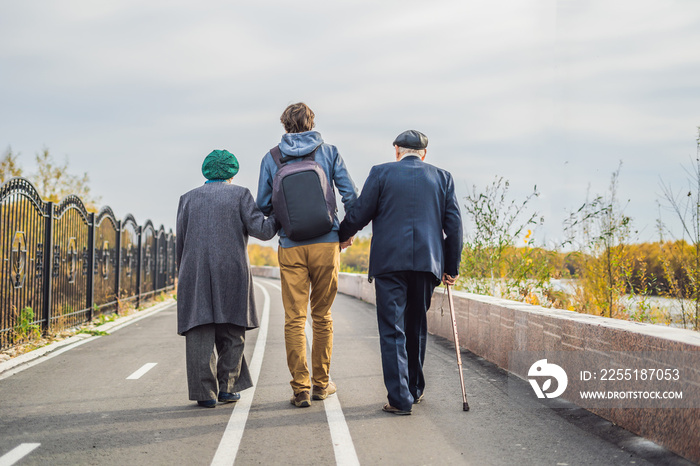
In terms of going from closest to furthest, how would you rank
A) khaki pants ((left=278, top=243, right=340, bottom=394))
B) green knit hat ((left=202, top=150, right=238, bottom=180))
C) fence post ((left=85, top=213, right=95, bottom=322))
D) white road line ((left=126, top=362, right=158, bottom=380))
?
khaki pants ((left=278, top=243, right=340, bottom=394)), green knit hat ((left=202, top=150, right=238, bottom=180)), white road line ((left=126, top=362, right=158, bottom=380)), fence post ((left=85, top=213, right=95, bottom=322))

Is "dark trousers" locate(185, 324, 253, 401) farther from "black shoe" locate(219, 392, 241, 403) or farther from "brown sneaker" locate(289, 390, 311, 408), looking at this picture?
"brown sneaker" locate(289, 390, 311, 408)

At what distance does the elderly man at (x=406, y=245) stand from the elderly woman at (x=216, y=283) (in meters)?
0.87

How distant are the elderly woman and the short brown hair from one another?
0.65 m

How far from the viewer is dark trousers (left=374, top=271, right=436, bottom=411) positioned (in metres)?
5.10

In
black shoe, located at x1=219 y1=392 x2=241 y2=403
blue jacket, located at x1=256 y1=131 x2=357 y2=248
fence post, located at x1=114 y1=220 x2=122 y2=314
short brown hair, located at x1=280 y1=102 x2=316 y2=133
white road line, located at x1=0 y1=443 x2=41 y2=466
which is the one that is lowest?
white road line, located at x1=0 y1=443 x2=41 y2=466

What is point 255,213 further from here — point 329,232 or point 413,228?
point 413,228

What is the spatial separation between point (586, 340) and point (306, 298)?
2242 millimetres

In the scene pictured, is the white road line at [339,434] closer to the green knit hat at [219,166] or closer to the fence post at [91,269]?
the green knit hat at [219,166]

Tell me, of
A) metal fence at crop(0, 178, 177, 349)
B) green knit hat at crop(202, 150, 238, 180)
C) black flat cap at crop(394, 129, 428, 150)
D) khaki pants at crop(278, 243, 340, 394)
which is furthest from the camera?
metal fence at crop(0, 178, 177, 349)

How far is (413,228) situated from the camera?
5.29 metres

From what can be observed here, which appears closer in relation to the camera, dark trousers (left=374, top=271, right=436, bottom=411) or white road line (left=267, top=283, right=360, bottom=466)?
white road line (left=267, top=283, right=360, bottom=466)

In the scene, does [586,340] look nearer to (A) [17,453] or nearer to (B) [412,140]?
(B) [412,140]

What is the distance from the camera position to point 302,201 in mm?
5281

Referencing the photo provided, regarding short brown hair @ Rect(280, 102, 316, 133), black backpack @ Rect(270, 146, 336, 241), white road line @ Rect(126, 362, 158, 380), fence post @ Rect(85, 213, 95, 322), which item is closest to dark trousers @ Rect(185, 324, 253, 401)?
black backpack @ Rect(270, 146, 336, 241)
